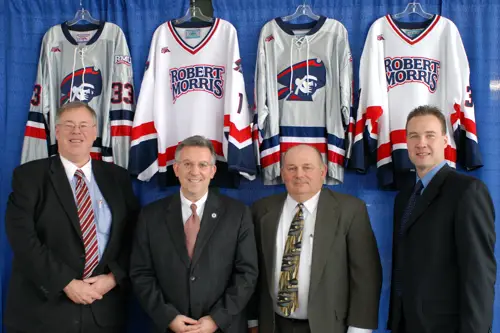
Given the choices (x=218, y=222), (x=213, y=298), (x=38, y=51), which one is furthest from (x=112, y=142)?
(x=213, y=298)

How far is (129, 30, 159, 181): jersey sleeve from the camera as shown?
296cm

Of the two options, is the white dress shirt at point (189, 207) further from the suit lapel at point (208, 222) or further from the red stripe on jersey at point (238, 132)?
the red stripe on jersey at point (238, 132)

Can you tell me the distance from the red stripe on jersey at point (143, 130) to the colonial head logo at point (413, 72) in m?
1.42

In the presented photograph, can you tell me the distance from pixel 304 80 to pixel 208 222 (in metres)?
1.11

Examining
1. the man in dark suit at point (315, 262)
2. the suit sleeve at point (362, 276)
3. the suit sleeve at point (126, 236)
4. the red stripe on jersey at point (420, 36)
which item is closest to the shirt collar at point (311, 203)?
the man in dark suit at point (315, 262)

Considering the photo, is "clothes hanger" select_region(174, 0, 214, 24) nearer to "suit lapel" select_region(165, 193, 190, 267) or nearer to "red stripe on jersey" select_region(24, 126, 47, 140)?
"red stripe on jersey" select_region(24, 126, 47, 140)

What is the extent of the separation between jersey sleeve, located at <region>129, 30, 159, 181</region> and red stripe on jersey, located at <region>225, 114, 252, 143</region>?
17.9 inches

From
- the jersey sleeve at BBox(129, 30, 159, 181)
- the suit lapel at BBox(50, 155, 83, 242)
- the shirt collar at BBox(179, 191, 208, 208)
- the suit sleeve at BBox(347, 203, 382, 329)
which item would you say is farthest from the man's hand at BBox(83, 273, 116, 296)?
Result: the suit sleeve at BBox(347, 203, 382, 329)

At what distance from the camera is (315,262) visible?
Answer: 2256mm

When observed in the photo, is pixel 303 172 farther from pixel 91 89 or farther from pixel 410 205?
pixel 91 89

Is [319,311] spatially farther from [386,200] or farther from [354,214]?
[386,200]

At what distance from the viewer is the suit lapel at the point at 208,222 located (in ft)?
7.28

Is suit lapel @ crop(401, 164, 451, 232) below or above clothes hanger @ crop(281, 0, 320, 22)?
below

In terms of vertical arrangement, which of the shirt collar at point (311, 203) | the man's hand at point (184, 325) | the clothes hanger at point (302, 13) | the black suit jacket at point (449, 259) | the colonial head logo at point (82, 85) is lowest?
the man's hand at point (184, 325)
